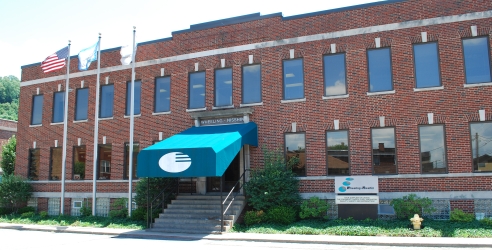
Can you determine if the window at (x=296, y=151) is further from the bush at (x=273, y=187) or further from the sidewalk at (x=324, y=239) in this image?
the sidewalk at (x=324, y=239)

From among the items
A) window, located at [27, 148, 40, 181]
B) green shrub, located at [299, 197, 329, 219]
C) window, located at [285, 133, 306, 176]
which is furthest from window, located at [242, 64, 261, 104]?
window, located at [27, 148, 40, 181]

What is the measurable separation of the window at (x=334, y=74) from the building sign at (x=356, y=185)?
12.0ft

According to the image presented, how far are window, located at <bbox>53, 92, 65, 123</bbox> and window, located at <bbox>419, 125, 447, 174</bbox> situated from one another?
61.7 ft

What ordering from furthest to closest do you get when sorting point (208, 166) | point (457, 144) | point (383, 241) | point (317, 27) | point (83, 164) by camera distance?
point (83, 164), point (317, 27), point (457, 144), point (208, 166), point (383, 241)

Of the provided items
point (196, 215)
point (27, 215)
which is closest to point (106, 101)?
point (27, 215)

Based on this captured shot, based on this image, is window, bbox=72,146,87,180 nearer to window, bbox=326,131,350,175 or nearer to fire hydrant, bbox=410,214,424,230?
window, bbox=326,131,350,175

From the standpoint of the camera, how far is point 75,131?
23.4 meters

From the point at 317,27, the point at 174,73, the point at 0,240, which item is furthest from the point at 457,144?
the point at 0,240

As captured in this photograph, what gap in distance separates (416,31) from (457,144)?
15.5ft

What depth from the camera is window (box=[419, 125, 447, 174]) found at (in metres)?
16.3

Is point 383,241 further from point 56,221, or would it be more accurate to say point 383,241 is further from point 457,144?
point 56,221

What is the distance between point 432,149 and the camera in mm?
16484

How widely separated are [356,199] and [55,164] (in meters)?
16.6

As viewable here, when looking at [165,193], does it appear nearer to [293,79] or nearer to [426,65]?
[293,79]
